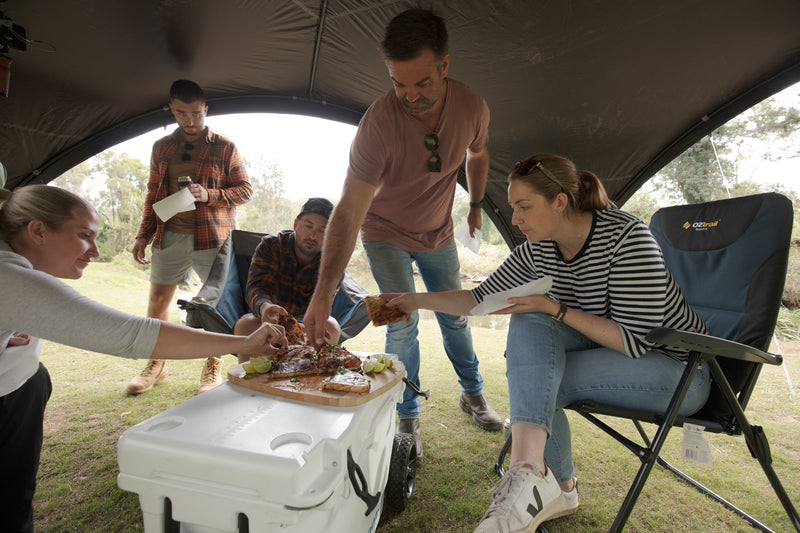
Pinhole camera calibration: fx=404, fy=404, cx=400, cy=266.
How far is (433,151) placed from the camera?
1899mm

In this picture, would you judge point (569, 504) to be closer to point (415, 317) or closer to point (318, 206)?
point (415, 317)

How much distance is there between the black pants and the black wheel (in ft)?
3.58

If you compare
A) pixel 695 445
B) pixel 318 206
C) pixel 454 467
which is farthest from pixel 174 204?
pixel 695 445

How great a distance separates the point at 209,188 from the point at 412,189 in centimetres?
145

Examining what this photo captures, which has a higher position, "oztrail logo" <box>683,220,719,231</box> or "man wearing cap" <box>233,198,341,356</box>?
"oztrail logo" <box>683,220,719,231</box>

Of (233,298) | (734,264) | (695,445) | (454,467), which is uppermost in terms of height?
(734,264)

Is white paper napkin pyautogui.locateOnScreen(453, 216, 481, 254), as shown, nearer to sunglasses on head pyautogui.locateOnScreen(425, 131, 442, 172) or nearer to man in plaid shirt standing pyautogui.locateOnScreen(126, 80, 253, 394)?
sunglasses on head pyautogui.locateOnScreen(425, 131, 442, 172)

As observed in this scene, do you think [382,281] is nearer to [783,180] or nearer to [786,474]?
[786,474]

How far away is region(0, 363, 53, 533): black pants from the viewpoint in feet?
3.75

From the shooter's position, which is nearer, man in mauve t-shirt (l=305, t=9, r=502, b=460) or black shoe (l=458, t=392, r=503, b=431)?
man in mauve t-shirt (l=305, t=9, r=502, b=460)

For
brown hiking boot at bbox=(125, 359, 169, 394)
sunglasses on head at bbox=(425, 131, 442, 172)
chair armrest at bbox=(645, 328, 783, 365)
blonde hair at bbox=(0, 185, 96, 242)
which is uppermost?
sunglasses on head at bbox=(425, 131, 442, 172)

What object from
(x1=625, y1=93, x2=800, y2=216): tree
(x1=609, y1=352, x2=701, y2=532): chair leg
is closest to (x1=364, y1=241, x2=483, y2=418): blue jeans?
(x1=609, y1=352, x2=701, y2=532): chair leg

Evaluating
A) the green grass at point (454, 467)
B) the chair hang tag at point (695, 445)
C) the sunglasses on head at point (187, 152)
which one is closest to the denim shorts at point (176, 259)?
the sunglasses on head at point (187, 152)

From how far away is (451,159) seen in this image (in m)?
1.98
